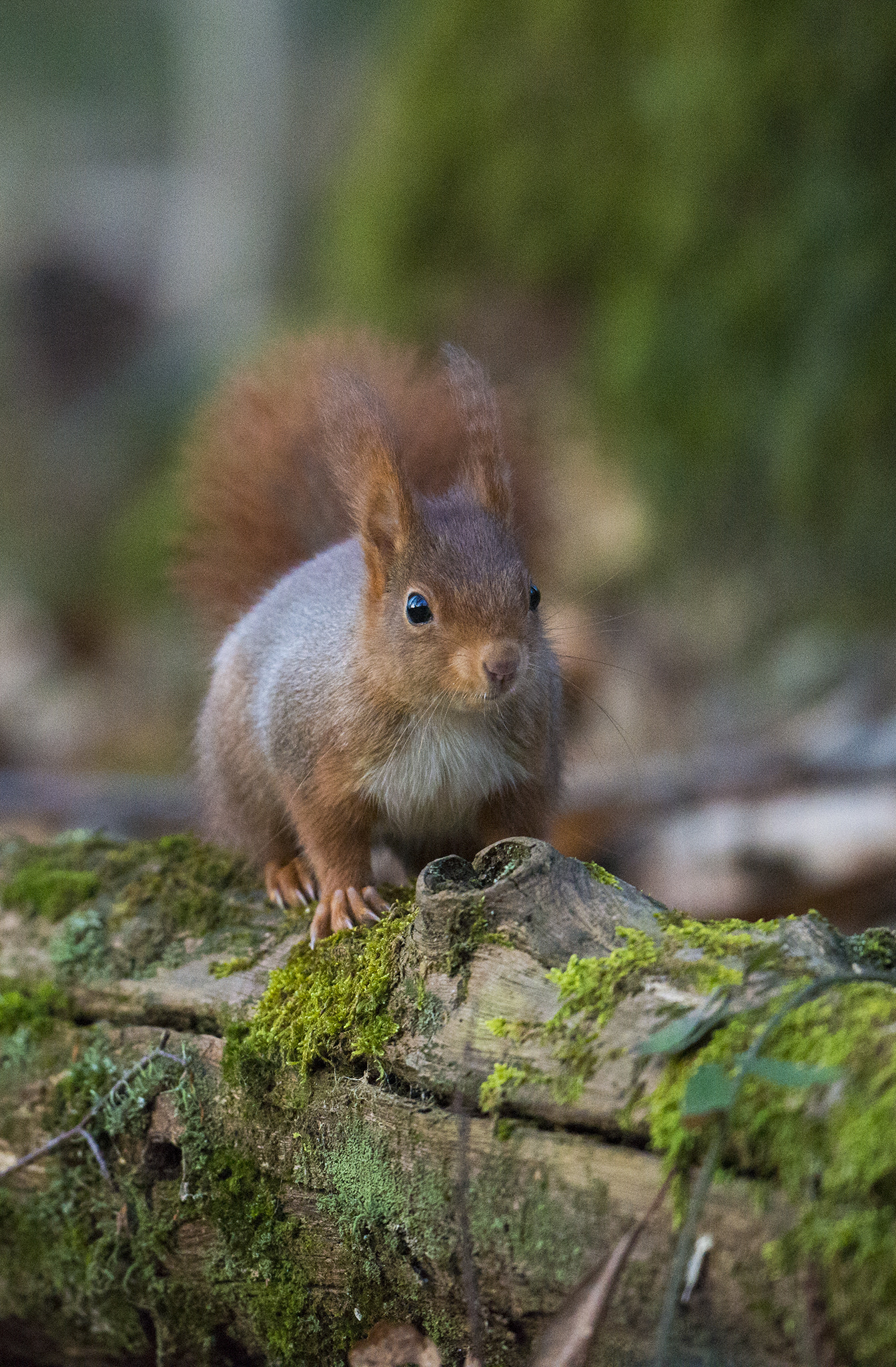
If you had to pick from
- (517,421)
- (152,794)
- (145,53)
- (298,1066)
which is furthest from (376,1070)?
(145,53)

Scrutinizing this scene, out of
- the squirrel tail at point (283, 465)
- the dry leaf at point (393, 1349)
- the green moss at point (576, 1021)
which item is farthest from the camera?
the squirrel tail at point (283, 465)

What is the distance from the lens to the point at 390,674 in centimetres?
192

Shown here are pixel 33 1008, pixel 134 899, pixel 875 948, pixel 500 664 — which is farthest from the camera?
pixel 134 899

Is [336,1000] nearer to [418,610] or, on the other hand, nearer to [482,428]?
[418,610]

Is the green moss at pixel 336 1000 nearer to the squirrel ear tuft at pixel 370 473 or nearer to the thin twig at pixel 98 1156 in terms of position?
the thin twig at pixel 98 1156

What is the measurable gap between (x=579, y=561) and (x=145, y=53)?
14467 millimetres

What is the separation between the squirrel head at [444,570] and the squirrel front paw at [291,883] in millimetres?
418

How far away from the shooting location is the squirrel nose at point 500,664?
178cm

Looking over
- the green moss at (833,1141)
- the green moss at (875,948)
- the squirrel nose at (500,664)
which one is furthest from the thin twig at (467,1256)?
the squirrel nose at (500,664)

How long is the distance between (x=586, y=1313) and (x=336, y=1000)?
55 cm

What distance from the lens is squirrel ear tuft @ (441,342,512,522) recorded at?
2.02m

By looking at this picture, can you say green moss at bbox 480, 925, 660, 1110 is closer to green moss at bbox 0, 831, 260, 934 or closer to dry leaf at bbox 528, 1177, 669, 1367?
dry leaf at bbox 528, 1177, 669, 1367

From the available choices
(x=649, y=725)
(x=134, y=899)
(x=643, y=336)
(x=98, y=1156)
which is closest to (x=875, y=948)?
(x=98, y=1156)

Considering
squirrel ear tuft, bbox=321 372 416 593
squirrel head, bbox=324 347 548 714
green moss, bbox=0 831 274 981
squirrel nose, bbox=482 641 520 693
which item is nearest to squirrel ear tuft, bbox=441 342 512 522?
squirrel head, bbox=324 347 548 714
